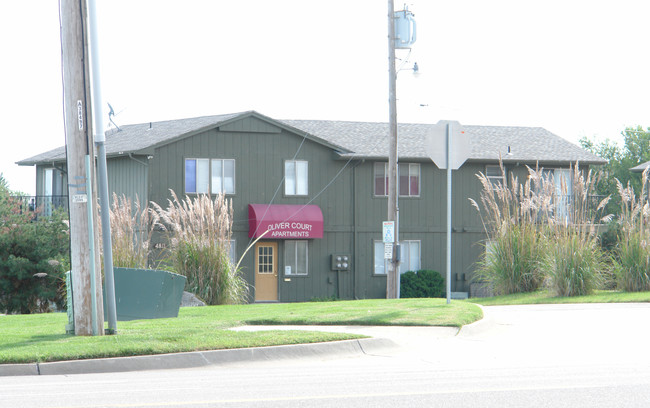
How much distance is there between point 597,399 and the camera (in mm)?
7504

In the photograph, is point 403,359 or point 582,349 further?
point 582,349

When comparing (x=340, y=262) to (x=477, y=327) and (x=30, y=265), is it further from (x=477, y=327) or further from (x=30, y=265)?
(x=477, y=327)

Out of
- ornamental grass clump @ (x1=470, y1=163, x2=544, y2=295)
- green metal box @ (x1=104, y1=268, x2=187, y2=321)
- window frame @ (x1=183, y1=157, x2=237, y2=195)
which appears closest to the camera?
green metal box @ (x1=104, y1=268, x2=187, y2=321)

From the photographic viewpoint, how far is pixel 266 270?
103 ft

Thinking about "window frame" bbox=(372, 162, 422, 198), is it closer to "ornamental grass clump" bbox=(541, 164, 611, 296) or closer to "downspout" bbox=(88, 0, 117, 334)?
"ornamental grass clump" bbox=(541, 164, 611, 296)

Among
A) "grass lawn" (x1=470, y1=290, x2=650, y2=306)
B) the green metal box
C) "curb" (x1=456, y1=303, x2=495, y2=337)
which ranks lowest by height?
"grass lawn" (x1=470, y1=290, x2=650, y2=306)

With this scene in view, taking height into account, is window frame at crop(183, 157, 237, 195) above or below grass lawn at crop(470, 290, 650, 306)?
above

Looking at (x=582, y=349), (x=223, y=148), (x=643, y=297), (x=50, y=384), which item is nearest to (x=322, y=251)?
(x=223, y=148)

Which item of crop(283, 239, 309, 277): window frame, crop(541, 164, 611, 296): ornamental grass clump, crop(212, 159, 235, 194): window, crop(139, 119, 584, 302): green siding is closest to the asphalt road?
crop(541, 164, 611, 296): ornamental grass clump

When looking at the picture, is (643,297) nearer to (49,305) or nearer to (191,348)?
(191,348)

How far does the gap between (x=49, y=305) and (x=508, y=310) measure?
1408 centimetres

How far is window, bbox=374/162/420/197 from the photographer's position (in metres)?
32.9

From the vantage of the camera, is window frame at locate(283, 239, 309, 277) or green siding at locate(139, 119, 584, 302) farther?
→ window frame at locate(283, 239, 309, 277)

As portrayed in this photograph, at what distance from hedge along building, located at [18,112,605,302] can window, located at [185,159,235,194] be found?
35 millimetres
